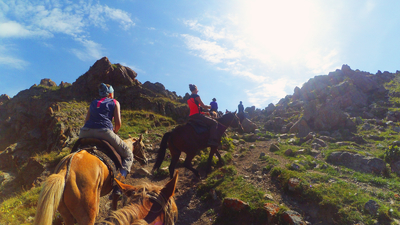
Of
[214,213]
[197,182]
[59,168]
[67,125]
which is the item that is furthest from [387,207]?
[67,125]

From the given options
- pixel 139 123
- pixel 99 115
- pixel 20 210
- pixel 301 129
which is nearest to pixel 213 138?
pixel 99 115

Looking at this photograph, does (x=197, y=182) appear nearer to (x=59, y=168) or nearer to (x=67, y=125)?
(x=59, y=168)

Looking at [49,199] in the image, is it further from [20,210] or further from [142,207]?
[20,210]

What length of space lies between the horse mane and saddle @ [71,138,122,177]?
2293 mm

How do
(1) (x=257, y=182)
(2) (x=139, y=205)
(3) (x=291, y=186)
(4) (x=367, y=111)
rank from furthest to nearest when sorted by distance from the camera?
(4) (x=367, y=111), (1) (x=257, y=182), (3) (x=291, y=186), (2) (x=139, y=205)

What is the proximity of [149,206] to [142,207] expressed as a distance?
0.08 meters

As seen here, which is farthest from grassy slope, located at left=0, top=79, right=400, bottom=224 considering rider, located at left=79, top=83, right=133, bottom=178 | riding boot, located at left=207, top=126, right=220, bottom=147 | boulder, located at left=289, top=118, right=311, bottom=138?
boulder, located at left=289, top=118, right=311, bottom=138

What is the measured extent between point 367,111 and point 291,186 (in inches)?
823

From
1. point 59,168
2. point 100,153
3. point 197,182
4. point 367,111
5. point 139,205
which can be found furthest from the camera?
point 367,111

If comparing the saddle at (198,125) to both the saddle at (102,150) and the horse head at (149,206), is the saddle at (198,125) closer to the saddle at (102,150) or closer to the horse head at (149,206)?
the saddle at (102,150)

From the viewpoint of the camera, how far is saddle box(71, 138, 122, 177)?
11.6 feet

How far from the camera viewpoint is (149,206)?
1626 mm

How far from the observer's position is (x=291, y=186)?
5230 mm

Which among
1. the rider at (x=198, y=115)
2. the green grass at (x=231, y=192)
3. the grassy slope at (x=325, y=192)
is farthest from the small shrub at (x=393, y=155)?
the rider at (x=198, y=115)
